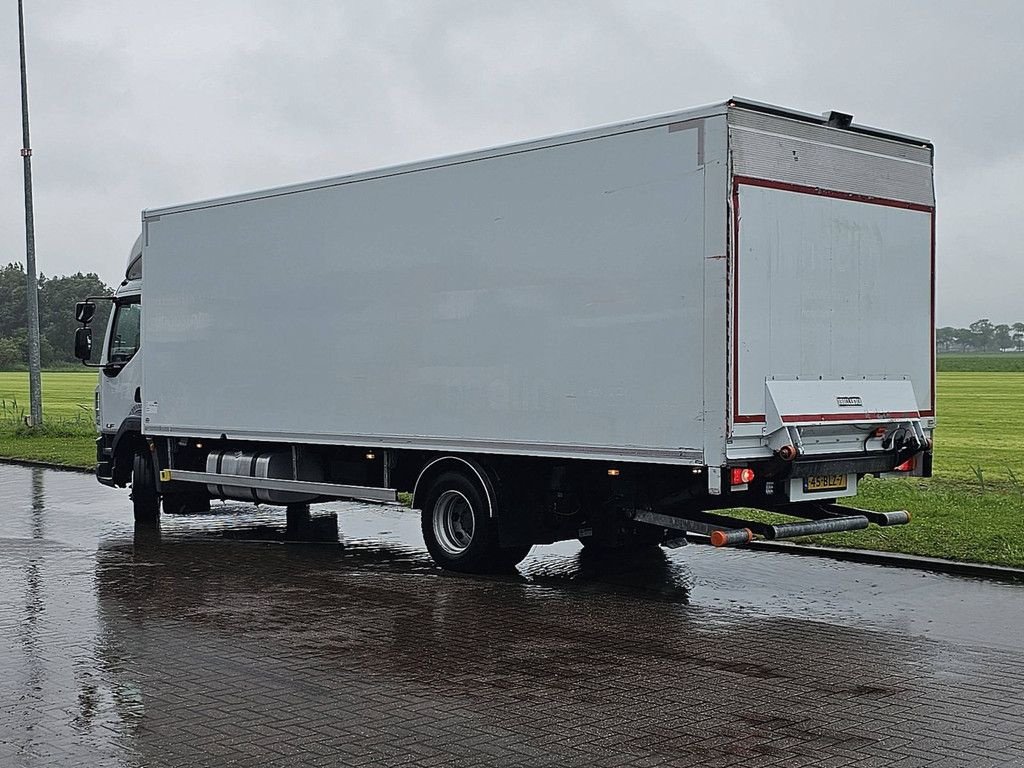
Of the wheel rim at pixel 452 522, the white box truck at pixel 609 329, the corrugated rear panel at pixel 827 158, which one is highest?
the corrugated rear panel at pixel 827 158

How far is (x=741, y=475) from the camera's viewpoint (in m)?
9.95

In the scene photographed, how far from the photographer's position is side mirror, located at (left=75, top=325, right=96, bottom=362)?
55.3 feet

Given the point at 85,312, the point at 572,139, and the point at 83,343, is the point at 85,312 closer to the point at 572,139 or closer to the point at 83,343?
the point at 83,343

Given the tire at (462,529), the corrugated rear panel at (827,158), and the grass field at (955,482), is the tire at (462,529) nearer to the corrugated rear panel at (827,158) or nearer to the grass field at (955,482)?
the grass field at (955,482)

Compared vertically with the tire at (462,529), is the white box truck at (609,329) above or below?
above

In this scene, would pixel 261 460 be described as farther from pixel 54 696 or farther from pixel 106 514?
pixel 54 696

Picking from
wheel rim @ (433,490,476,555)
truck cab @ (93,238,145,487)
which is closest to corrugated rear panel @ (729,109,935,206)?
wheel rim @ (433,490,476,555)

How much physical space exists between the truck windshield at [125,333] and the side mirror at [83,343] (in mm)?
256

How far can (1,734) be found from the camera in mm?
6758

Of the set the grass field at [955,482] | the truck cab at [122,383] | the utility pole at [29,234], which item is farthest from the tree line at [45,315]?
the truck cab at [122,383]

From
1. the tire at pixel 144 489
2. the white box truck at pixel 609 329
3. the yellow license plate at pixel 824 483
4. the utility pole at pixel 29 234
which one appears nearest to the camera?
the white box truck at pixel 609 329

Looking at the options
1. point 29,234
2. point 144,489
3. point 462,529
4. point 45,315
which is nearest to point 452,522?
point 462,529

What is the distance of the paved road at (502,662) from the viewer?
6523 mm

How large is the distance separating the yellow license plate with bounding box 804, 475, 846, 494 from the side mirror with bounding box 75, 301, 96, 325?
9.69 m
